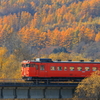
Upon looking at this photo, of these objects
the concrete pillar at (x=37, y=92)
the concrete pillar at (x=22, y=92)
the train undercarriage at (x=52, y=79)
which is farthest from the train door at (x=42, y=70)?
the concrete pillar at (x=22, y=92)

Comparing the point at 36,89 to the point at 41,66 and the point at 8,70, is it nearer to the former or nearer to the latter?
the point at 41,66

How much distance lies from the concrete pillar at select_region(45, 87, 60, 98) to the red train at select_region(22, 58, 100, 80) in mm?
4620

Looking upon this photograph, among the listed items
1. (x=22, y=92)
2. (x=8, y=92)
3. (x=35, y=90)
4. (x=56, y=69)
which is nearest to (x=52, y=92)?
(x=35, y=90)

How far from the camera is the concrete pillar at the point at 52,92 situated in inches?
3095

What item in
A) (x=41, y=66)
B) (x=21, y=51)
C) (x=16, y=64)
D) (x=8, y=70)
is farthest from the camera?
(x=21, y=51)

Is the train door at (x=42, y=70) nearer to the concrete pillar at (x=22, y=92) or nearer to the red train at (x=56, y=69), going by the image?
the red train at (x=56, y=69)

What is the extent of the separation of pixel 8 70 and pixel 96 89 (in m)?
44.1

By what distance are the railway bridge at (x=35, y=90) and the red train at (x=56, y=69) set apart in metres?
4.68

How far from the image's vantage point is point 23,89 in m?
77.2

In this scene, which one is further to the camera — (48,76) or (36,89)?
(48,76)

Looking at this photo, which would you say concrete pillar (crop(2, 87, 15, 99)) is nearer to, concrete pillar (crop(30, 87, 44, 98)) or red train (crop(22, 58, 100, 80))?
concrete pillar (crop(30, 87, 44, 98))

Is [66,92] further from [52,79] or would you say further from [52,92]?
[52,79]

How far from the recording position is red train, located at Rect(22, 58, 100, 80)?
8275 cm

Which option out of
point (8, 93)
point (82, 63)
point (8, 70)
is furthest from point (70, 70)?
point (8, 70)
